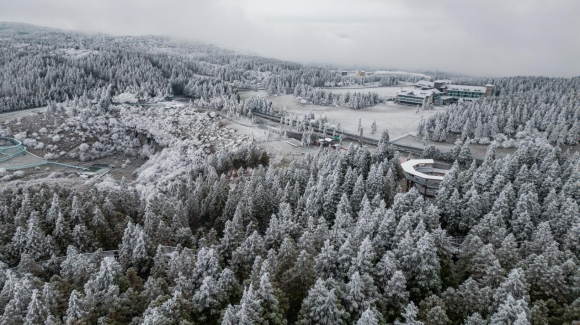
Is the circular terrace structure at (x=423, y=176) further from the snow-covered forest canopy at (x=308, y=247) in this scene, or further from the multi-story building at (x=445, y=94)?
the multi-story building at (x=445, y=94)

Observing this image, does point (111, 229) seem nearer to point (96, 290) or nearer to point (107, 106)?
point (96, 290)

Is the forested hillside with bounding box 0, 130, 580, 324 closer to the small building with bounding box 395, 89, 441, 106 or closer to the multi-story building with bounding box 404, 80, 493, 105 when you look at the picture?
the small building with bounding box 395, 89, 441, 106

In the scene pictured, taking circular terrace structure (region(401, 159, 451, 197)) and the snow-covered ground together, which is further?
the snow-covered ground

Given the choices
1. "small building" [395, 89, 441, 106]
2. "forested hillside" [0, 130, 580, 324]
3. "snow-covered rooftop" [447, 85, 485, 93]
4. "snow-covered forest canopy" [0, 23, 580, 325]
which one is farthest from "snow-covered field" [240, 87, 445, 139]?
"forested hillside" [0, 130, 580, 324]

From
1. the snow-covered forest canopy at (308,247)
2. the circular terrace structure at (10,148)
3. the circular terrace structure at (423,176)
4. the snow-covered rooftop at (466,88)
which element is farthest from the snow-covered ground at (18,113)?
the snow-covered rooftop at (466,88)

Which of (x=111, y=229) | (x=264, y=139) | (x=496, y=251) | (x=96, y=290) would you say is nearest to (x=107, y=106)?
(x=264, y=139)
